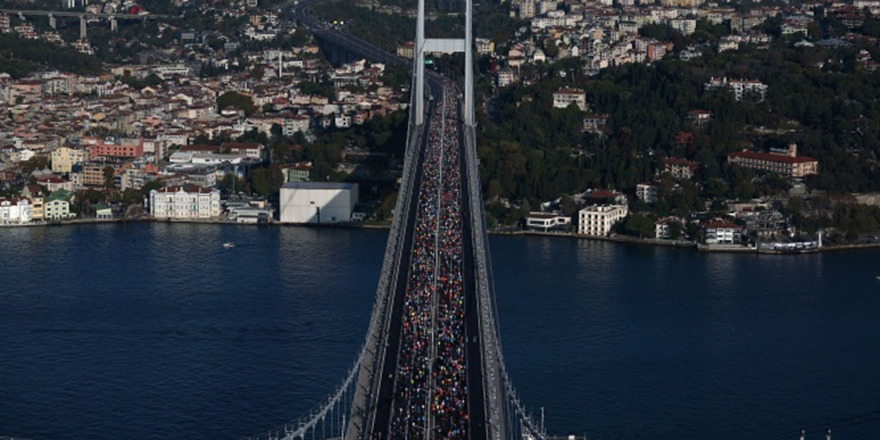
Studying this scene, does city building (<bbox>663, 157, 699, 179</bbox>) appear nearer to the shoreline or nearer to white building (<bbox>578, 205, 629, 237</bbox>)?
white building (<bbox>578, 205, 629, 237</bbox>)

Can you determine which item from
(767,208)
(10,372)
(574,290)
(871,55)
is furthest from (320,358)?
(871,55)

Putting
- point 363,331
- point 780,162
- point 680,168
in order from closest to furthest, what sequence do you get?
1. point 363,331
2. point 780,162
3. point 680,168

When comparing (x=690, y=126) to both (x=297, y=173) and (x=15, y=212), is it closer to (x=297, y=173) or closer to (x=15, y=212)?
(x=297, y=173)

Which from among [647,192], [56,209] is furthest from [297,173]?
[647,192]

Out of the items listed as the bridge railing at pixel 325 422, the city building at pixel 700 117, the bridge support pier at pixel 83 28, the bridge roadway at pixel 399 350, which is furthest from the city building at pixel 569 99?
the bridge railing at pixel 325 422

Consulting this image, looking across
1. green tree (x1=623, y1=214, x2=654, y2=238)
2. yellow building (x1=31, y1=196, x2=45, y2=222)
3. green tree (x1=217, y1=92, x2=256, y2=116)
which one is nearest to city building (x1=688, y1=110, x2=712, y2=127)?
green tree (x1=623, y1=214, x2=654, y2=238)

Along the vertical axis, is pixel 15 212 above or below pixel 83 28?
below

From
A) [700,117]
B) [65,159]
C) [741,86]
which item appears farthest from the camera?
[741,86]
